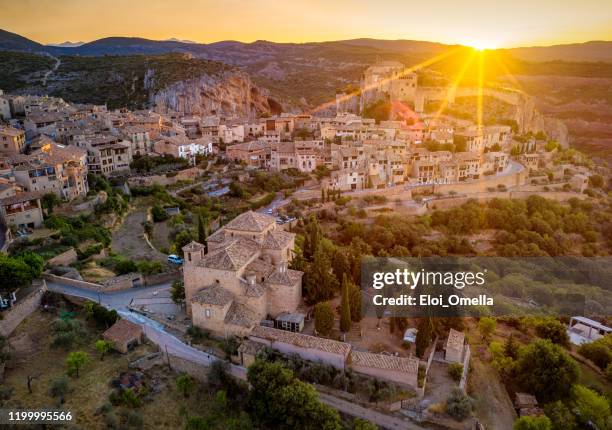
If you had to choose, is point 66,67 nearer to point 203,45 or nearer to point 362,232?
point 362,232

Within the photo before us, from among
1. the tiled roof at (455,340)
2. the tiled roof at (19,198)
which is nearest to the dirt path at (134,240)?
the tiled roof at (19,198)

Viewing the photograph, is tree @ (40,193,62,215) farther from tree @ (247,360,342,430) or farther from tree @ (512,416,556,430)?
tree @ (512,416,556,430)

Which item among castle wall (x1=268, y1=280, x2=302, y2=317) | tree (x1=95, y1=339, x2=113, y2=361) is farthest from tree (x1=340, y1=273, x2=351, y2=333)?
tree (x1=95, y1=339, x2=113, y2=361)

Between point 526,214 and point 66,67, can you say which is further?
point 66,67

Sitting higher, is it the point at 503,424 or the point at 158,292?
the point at 158,292

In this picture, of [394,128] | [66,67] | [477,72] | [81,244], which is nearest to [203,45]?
[66,67]
